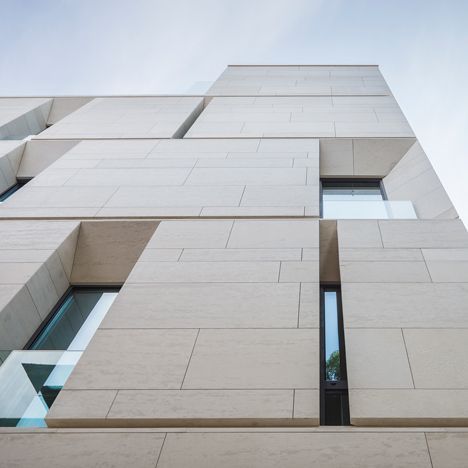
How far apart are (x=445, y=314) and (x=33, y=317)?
5.12 metres

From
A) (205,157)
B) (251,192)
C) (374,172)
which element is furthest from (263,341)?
(374,172)

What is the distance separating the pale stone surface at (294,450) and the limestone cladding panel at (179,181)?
4115 mm

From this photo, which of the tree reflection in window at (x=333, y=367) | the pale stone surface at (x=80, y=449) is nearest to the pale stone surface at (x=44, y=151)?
the pale stone surface at (x=80, y=449)

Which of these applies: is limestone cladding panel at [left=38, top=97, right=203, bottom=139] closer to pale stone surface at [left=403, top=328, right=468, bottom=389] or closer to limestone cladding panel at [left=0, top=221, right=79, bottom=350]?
limestone cladding panel at [left=0, top=221, right=79, bottom=350]

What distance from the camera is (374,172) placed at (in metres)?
10.2

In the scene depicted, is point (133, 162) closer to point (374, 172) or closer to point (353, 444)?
point (374, 172)

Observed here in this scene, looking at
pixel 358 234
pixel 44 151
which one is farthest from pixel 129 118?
pixel 358 234

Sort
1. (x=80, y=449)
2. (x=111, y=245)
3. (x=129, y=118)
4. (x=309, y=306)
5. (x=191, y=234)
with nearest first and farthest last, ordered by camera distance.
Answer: (x=80, y=449), (x=309, y=306), (x=191, y=234), (x=111, y=245), (x=129, y=118)

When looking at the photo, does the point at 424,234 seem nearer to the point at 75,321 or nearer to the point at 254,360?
the point at 254,360

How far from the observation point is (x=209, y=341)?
4.88m

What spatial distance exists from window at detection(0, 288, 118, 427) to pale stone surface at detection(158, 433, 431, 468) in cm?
136

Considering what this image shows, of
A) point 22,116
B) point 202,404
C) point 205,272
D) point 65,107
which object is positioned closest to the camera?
point 202,404

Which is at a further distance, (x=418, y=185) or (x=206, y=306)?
(x=418, y=185)

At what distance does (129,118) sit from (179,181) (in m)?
5.23
